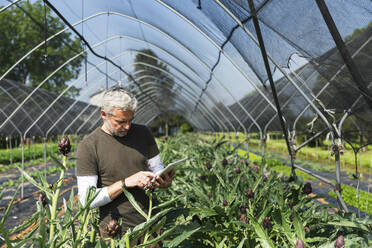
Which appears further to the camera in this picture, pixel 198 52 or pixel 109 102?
pixel 198 52

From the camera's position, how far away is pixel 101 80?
31.5 ft

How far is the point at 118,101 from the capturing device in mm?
1643

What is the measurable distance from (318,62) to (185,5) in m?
2.48

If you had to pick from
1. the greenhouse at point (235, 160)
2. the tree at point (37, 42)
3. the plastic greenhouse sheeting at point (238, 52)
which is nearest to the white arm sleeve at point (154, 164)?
the greenhouse at point (235, 160)

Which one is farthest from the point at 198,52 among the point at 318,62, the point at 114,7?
the point at 318,62

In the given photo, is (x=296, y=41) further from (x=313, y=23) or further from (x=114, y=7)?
(x=114, y=7)

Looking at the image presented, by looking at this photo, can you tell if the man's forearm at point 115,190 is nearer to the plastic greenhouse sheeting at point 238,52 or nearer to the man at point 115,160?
the man at point 115,160

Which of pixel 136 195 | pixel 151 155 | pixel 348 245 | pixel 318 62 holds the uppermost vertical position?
pixel 318 62

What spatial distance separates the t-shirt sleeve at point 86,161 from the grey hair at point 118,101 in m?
0.24

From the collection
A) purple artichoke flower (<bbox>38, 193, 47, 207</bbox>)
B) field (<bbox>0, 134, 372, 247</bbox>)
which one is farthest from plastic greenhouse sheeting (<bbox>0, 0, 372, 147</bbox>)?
purple artichoke flower (<bbox>38, 193, 47, 207</bbox>)

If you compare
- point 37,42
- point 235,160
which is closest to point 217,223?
point 235,160

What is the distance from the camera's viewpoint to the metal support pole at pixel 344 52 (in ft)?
4.83

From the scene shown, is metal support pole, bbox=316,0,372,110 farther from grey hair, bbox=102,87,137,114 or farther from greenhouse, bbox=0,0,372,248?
grey hair, bbox=102,87,137,114

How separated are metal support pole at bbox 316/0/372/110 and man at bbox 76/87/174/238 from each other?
1.06 metres
